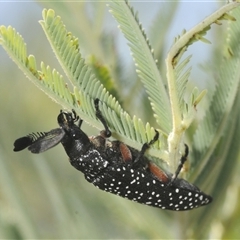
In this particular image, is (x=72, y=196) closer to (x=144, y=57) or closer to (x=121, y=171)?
(x=121, y=171)

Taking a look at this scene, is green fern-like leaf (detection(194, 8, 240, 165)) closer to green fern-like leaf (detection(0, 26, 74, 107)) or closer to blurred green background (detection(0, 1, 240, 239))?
blurred green background (detection(0, 1, 240, 239))

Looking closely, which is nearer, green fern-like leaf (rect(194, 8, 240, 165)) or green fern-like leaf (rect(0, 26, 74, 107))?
green fern-like leaf (rect(0, 26, 74, 107))

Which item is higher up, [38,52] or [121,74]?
[38,52]

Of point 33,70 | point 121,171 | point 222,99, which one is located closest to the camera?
point 33,70

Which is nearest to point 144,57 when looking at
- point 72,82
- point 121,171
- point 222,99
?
point 72,82

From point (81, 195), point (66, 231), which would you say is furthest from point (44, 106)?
point (66, 231)

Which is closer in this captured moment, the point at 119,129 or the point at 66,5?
the point at 119,129

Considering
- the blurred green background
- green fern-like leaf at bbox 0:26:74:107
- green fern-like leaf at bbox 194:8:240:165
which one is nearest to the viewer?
green fern-like leaf at bbox 0:26:74:107

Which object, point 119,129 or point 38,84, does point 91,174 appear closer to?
point 119,129

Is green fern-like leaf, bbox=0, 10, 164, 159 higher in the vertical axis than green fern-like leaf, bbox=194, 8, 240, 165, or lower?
higher

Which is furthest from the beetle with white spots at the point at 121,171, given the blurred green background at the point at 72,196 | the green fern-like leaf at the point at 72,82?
the green fern-like leaf at the point at 72,82

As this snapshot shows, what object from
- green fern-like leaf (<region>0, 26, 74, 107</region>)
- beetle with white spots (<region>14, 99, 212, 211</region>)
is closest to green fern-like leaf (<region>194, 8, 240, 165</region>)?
beetle with white spots (<region>14, 99, 212, 211</region>)
